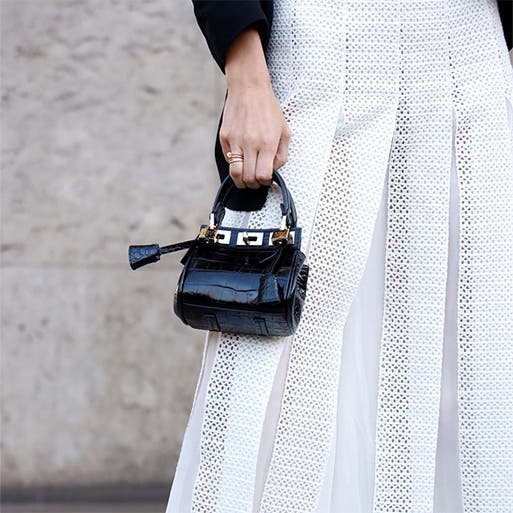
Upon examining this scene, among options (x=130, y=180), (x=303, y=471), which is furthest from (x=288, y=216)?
(x=130, y=180)

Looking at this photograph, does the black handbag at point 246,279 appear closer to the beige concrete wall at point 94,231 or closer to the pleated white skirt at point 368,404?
the pleated white skirt at point 368,404

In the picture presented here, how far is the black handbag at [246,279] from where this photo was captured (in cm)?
106

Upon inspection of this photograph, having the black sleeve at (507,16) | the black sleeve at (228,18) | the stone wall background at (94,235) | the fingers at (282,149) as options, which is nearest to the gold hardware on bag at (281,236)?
the fingers at (282,149)

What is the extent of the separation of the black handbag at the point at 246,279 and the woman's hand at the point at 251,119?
3cm

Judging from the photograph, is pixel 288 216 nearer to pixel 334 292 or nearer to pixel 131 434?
pixel 334 292

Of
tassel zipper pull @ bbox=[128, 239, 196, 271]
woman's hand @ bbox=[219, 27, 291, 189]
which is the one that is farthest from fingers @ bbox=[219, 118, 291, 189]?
tassel zipper pull @ bbox=[128, 239, 196, 271]

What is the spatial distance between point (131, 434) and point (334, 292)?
1.81 meters

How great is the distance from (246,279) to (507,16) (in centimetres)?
59

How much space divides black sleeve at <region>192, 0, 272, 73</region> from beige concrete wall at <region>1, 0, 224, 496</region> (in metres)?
1.68

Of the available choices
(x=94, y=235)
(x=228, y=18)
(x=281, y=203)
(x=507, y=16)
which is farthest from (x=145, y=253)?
(x=94, y=235)

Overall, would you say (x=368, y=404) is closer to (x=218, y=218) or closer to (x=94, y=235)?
(x=218, y=218)

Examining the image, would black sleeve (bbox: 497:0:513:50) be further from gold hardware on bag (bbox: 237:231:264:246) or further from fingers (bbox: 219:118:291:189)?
gold hardware on bag (bbox: 237:231:264:246)

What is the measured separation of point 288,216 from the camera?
1.13 meters

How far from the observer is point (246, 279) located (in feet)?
3.53
